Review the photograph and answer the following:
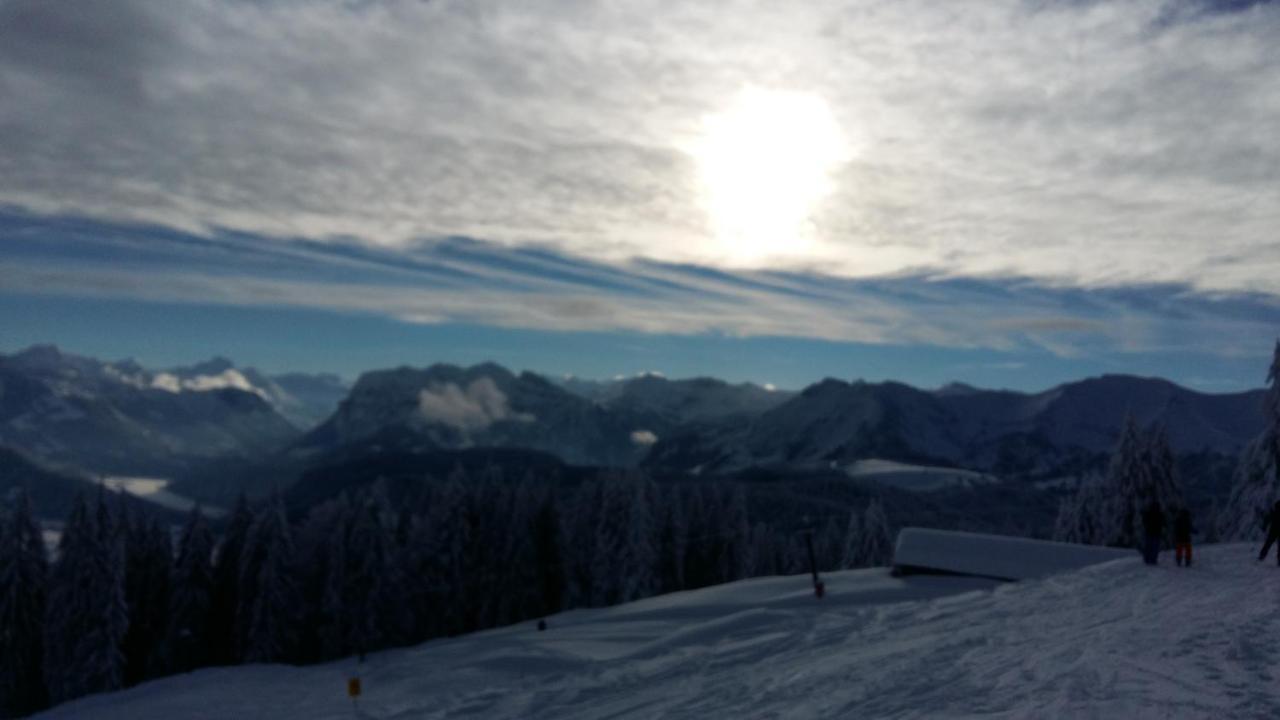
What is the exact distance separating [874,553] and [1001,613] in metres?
53.5

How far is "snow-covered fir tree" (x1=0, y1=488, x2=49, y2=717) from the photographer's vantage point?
48031 mm

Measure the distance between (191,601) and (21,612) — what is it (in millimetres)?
8726

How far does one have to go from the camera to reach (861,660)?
59.1 feet

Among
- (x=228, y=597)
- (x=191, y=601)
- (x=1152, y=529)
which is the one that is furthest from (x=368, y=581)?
(x=1152, y=529)

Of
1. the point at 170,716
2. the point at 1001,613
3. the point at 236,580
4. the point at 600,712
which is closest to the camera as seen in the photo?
the point at 600,712

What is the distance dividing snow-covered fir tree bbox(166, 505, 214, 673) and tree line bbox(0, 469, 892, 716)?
91mm

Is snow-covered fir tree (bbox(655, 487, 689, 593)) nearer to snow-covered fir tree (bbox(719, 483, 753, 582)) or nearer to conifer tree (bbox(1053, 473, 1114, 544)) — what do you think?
snow-covered fir tree (bbox(719, 483, 753, 582))

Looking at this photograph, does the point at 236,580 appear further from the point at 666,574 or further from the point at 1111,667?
the point at 1111,667

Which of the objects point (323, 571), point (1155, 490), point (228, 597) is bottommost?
point (228, 597)

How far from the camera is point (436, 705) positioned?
24438 millimetres

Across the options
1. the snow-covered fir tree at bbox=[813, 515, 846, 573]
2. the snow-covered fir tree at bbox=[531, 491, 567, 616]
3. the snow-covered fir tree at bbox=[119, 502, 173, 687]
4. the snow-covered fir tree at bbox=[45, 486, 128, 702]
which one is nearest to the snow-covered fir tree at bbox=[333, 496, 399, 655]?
the snow-covered fir tree at bbox=[119, 502, 173, 687]

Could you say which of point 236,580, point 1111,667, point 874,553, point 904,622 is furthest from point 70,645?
point 874,553

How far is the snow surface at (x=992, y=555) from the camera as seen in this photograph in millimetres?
30312

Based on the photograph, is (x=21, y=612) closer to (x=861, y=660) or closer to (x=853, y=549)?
(x=861, y=660)
